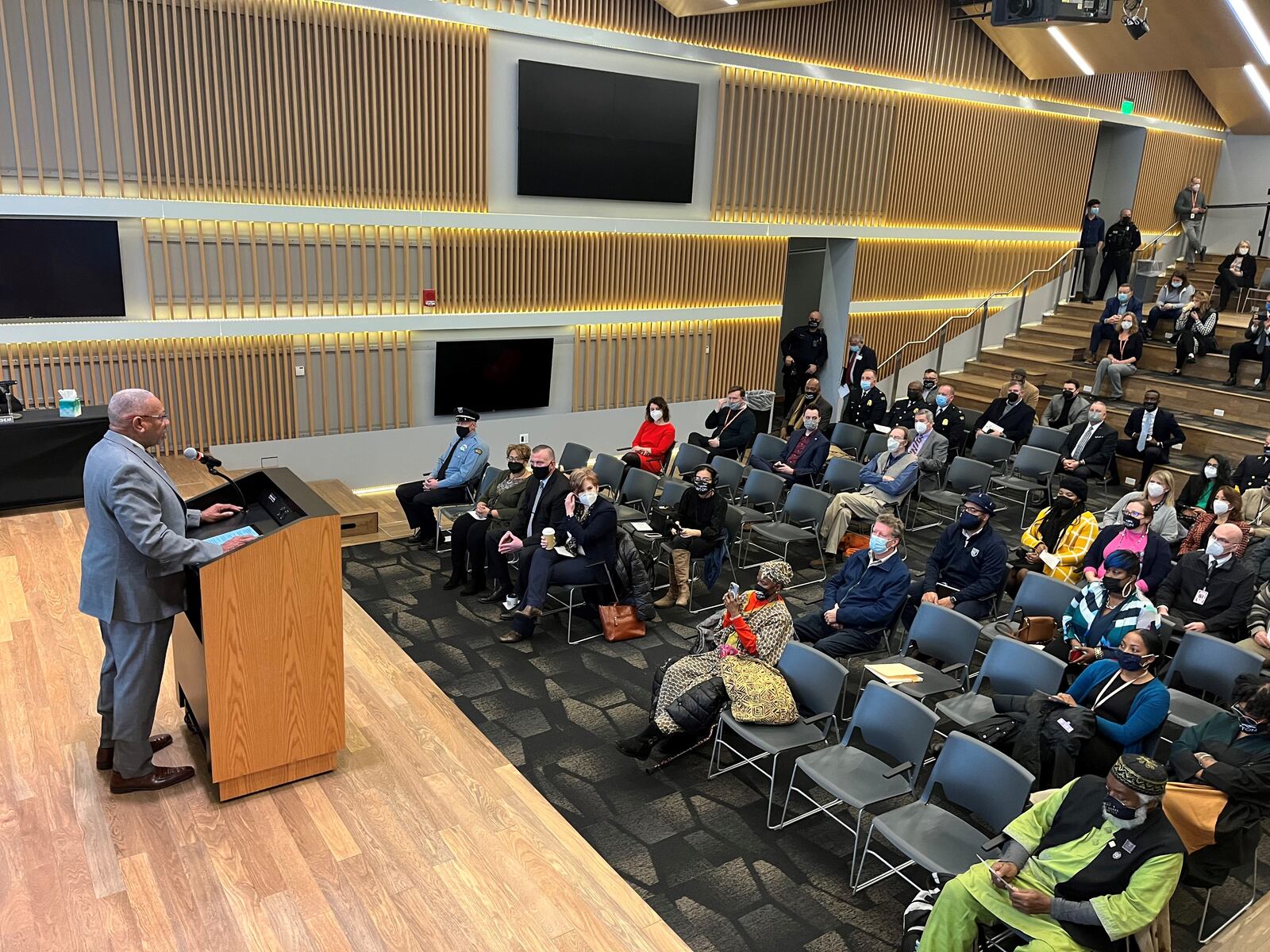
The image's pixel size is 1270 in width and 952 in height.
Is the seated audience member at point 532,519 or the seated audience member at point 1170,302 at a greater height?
the seated audience member at point 1170,302

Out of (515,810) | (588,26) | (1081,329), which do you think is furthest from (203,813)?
(1081,329)

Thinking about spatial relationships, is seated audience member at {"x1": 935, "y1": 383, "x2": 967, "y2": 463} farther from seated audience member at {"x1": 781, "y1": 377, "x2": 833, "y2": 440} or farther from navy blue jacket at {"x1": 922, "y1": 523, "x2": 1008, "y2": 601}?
navy blue jacket at {"x1": 922, "y1": 523, "x2": 1008, "y2": 601}

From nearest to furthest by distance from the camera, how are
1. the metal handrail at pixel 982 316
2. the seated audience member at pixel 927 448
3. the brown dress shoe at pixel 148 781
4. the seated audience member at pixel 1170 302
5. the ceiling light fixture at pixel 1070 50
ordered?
the brown dress shoe at pixel 148 781 < the seated audience member at pixel 927 448 < the ceiling light fixture at pixel 1070 50 < the seated audience member at pixel 1170 302 < the metal handrail at pixel 982 316

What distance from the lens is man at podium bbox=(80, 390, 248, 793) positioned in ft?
12.0

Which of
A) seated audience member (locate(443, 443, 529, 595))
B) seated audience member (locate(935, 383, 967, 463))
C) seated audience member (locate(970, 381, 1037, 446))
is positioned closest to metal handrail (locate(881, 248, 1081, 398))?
seated audience member (locate(970, 381, 1037, 446))

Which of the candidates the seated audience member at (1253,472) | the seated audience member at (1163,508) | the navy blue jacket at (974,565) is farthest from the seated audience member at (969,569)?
the seated audience member at (1253,472)

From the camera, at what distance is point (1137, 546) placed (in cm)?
645

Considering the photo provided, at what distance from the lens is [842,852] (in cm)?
439

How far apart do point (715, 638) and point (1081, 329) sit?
12035 mm

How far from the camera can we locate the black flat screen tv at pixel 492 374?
33.3 feet

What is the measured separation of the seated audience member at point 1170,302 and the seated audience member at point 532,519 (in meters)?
10.2

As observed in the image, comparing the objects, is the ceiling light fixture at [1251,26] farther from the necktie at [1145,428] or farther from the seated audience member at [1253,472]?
the seated audience member at [1253,472]

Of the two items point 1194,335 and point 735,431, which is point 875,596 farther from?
point 1194,335

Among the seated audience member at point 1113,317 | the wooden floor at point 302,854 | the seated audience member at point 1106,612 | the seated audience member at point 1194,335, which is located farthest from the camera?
the seated audience member at point 1113,317
